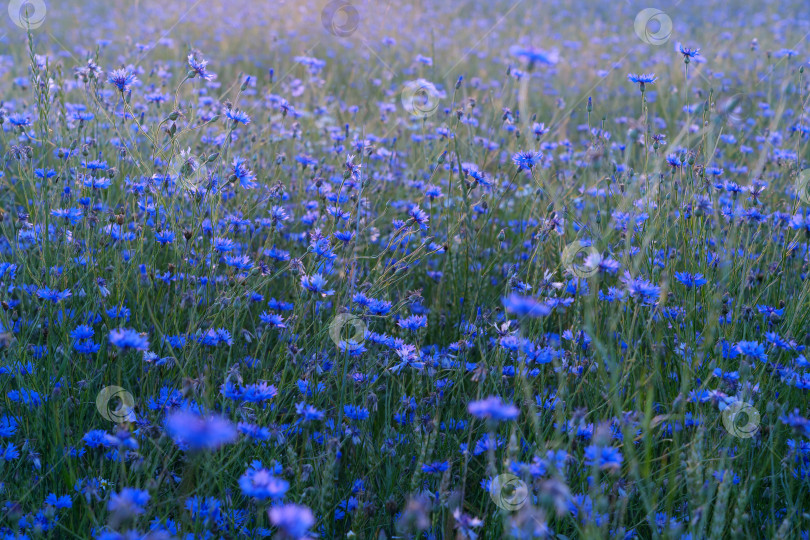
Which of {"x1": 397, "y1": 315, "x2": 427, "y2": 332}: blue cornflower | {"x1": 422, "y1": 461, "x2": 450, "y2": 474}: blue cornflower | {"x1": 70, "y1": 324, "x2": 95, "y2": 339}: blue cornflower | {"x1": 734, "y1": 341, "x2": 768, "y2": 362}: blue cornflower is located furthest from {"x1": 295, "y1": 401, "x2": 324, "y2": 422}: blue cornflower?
{"x1": 734, "y1": 341, "x2": 768, "y2": 362}: blue cornflower

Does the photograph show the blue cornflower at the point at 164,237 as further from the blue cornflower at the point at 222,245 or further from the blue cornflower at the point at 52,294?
the blue cornflower at the point at 52,294

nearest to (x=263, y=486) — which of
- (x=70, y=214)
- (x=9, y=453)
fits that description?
(x=9, y=453)

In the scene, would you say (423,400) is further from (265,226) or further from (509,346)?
(265,226)

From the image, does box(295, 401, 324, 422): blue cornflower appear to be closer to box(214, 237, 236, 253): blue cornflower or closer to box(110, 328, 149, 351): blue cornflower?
box(110, 328, 149, 351): blue cornflower

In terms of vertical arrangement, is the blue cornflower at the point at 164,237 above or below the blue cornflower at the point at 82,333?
above

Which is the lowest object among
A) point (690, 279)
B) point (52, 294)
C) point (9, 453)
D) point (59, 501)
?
point (690, 279)

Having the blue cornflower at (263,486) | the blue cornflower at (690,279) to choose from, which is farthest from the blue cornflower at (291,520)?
the blue cornflower at (690,279)

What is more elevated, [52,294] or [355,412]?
[52,294]

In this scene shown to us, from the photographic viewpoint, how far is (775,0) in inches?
433

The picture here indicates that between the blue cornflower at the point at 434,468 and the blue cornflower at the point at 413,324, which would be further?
the blue cornflower at the point at 413,324

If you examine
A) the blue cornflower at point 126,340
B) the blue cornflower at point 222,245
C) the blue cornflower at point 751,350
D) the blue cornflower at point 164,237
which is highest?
the blue cornflower at point 164,237

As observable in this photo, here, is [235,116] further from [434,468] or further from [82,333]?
[434,468]

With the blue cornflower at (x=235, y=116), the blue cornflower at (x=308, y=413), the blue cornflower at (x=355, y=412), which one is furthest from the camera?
the blue cornflower at (x=235, y=116)

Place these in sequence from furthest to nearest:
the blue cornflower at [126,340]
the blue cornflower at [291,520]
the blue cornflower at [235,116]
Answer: the blue cornflower at [235,116], the blue cornflower at [126,340], the blue cornflower at [291,520]
